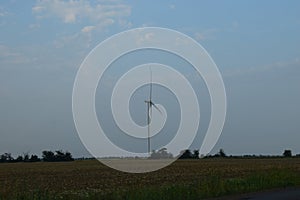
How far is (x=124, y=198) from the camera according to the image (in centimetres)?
1950

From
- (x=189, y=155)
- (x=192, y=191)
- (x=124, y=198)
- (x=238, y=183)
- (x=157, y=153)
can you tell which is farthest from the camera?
(x=189, y=155)

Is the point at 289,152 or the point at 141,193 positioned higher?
the point at 289,152

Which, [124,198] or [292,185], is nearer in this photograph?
[124,198]

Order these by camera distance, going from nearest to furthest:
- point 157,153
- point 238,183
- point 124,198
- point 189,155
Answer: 1. point 124,198
2. point 238,183
3. point 157,153
4. point 189,155

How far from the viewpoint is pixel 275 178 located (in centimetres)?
2961

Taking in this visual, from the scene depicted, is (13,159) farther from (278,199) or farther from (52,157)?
(278,199)

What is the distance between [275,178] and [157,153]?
75.1 metres

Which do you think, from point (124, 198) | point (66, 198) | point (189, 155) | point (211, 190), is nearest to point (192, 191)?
point (211, 190)

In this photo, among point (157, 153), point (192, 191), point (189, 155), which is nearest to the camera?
point (192, 191)

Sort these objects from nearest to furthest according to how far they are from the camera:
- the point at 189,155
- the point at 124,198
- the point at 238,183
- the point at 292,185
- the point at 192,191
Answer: the point at 124,198 → the point at 192,191 → the point at 238,183 → the point at 292,185 → the point at 189,155

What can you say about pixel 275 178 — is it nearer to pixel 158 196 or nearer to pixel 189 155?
pixel 158 196

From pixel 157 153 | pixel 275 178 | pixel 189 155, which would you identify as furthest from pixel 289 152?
pixel 275 178

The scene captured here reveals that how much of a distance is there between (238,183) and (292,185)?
13.9ft

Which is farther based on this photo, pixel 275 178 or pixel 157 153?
pixel 157 153
